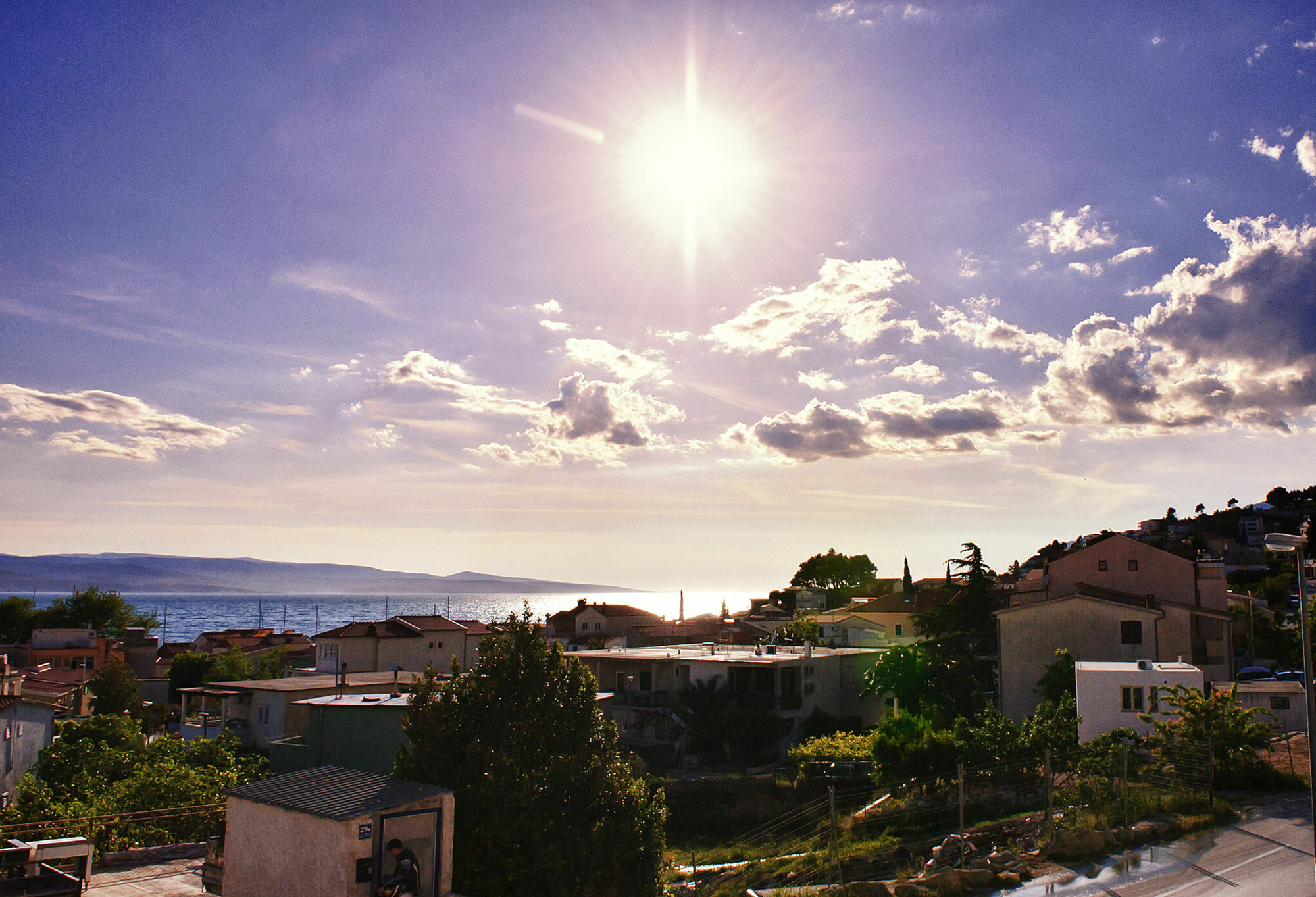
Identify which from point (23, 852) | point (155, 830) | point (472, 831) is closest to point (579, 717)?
point (472, 831)

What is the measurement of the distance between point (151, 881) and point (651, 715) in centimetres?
2946

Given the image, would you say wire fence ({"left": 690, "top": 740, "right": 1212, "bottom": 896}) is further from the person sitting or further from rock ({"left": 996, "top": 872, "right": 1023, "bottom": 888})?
the person sitting

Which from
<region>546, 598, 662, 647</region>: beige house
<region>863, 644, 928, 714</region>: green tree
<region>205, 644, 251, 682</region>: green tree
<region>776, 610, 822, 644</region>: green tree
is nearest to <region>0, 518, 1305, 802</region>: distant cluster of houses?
<region>776, 610, 822, 644</region>: green tree

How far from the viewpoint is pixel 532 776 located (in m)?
15.7

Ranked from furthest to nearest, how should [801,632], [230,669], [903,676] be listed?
[230,669] → [801,632] → [903,676]

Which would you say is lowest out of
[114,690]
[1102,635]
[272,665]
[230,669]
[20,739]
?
[272,665]

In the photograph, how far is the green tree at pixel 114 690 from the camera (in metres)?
59.2

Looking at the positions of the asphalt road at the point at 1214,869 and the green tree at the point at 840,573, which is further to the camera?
the green tree at the point at 840,573

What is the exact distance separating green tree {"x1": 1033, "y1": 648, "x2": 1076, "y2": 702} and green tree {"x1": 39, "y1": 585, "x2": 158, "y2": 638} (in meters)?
95.4

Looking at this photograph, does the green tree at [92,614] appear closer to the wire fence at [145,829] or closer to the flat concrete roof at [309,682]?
the flat concrete roof at [309,682]

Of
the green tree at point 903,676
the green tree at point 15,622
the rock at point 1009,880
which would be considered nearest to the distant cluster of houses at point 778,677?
the green tree at point 903,676

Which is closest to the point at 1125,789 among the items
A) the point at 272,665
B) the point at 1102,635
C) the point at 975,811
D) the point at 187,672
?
the point at 975,811

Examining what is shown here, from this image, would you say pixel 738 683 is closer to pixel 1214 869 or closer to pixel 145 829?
pixel 145 829

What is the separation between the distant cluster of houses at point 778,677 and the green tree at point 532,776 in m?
1.38
